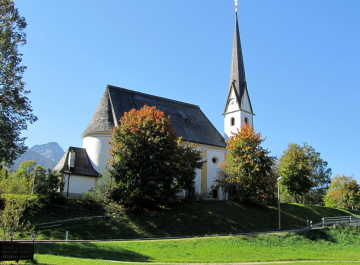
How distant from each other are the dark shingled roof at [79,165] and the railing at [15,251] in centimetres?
2274

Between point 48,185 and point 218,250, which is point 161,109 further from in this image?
point 218,250

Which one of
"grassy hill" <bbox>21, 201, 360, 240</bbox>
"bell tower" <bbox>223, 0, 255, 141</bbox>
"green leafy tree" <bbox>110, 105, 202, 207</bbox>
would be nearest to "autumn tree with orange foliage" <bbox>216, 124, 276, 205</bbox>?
"grassy hill" <bbox>21, 201, 360, 240</bbox>

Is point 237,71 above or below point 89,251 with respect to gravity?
above

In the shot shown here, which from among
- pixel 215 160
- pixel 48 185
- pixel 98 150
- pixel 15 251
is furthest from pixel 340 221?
pixel 15 251

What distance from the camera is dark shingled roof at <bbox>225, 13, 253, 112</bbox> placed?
51.7m

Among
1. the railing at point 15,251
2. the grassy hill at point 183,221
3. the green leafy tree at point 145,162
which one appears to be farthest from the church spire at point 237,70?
the railing at point 15,251

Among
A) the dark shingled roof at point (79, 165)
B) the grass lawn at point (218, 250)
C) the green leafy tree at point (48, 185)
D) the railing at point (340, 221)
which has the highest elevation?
the dark shingled roof at point (79, 165)

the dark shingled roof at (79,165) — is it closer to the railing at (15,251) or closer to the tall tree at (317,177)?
the railing at (15,251)

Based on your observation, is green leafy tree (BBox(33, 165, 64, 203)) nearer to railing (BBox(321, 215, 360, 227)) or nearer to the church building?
the church building

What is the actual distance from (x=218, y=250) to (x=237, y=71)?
3365 cm

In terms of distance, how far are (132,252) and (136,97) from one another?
27737mm

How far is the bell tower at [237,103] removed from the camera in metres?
50.6

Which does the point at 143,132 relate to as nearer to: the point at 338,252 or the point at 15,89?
the point at 15,89

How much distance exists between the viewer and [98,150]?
4100cm
